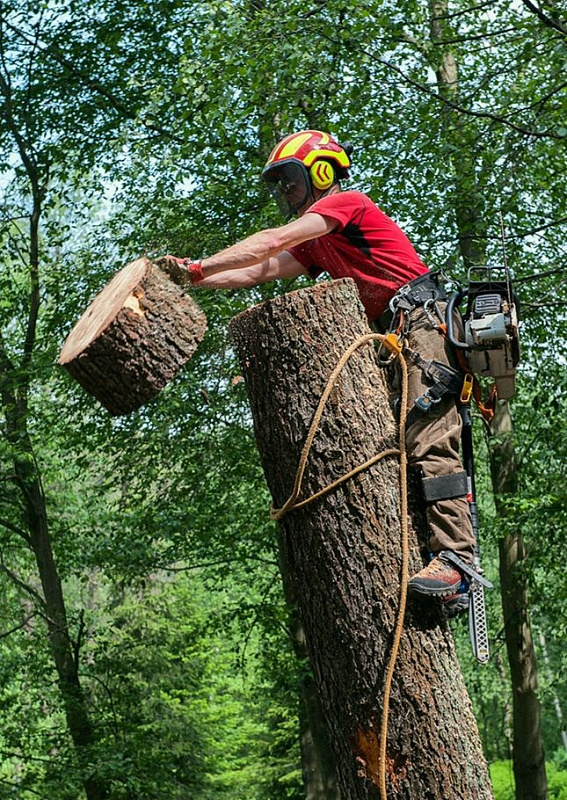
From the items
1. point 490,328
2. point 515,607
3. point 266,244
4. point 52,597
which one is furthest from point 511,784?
point 266,244

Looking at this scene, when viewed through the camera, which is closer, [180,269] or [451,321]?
[180,269]

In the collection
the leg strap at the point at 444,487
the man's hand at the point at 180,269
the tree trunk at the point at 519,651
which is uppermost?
the man's hand at the point at 180,269

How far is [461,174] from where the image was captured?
390 inches

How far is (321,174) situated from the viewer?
4.47 m

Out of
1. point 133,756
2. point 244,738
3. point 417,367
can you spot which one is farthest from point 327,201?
point 244,738

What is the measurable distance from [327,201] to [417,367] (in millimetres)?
755

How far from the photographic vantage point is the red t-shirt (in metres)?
4.37

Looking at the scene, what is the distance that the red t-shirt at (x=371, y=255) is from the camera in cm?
437

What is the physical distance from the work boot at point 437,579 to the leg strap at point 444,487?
0.21 m

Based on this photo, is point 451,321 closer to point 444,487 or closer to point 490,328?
point 490,328

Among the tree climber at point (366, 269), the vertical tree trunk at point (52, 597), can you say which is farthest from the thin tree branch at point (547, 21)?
the vertical tree trunk at point (52, 597)

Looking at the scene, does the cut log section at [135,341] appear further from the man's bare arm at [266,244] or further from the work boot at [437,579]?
the work boot at [437,579]

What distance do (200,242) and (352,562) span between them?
8.74m

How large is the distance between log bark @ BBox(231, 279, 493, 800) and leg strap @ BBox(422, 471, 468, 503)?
223 mm
